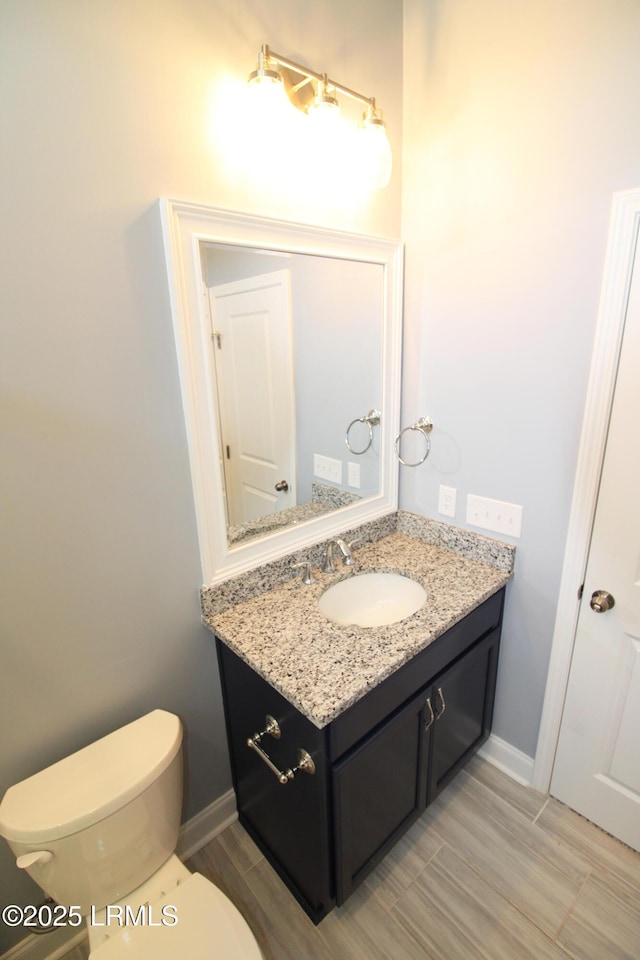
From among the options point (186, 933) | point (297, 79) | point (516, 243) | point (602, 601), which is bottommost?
point (186, 933)

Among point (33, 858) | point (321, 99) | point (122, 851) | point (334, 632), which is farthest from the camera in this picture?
point (334, 632)

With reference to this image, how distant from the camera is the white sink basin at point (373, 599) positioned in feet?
4.80

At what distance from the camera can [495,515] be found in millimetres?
1488

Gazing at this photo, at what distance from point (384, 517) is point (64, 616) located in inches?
45.2

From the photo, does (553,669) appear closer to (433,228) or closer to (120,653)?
(120,653)

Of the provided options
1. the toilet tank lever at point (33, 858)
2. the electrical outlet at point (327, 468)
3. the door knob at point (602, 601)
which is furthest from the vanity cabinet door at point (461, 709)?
the toilet tank lever at point (33, 858)

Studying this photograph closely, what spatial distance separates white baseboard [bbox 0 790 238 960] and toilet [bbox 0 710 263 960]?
32cm

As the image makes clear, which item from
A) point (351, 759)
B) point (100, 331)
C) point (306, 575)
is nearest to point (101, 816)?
point (351, 759)

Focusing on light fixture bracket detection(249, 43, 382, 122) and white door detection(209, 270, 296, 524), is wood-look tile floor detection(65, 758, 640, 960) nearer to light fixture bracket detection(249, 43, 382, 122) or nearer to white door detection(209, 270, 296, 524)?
white door detection(209, 270, 296, 524)

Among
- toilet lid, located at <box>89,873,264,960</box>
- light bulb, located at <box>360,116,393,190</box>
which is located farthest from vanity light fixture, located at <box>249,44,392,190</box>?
toilet lid, located at <box>89,873,264,960</box>

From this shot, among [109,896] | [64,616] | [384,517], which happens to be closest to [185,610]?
[64,616]

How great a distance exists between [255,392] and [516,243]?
889 millimetres

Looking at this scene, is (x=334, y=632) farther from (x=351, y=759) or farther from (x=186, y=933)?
(x=186, y=933)

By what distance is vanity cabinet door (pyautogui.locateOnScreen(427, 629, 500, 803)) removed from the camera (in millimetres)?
1344
